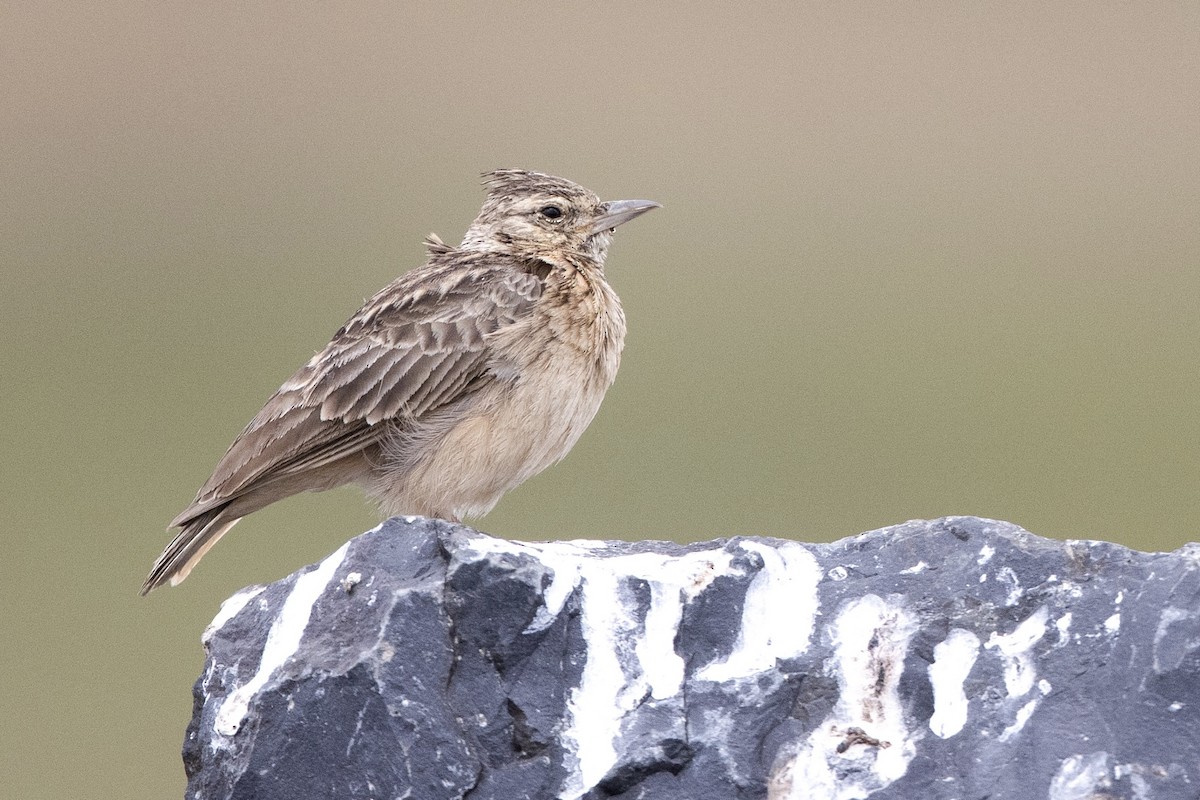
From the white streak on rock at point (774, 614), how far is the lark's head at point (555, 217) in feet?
10.5

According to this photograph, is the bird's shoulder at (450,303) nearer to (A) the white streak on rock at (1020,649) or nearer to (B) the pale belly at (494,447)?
(B) the pale belly at (494,447)

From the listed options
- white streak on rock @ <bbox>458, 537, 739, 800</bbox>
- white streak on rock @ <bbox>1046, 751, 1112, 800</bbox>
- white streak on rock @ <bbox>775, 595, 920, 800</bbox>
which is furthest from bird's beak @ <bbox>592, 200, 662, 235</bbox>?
white streak on rock @ <bbox>1046, 751, 1112, 800</bbox>

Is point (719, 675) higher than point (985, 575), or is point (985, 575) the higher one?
point (985, 575)

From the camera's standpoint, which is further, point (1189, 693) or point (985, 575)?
point (985, 575)

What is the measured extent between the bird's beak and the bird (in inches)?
30.2

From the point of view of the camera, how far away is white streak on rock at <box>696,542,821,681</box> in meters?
5.27

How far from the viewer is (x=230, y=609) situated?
5938mm

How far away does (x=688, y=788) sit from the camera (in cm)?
504

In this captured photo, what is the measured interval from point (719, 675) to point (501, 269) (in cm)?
320

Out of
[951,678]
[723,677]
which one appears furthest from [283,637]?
[951,678]

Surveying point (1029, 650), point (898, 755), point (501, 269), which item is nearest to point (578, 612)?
point (898, 755)

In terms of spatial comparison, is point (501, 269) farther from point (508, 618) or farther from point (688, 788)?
point (688, 788)

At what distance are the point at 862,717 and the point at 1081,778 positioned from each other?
2.35 ft

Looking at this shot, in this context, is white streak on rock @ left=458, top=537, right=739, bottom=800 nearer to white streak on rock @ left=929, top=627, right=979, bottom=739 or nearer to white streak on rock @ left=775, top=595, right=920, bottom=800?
white streak on rock @ left=775, top=595, right=920, bottom=800
